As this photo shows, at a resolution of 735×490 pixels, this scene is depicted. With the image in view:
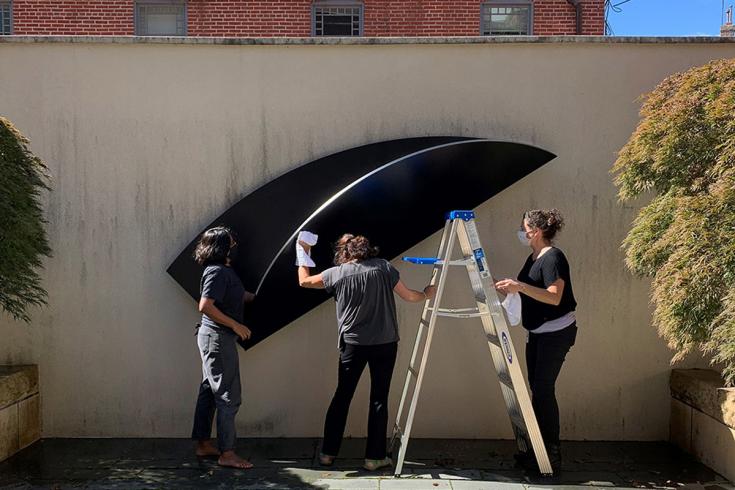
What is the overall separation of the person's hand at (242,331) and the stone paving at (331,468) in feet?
3.02

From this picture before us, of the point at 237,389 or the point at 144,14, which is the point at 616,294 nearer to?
the point at 237,389

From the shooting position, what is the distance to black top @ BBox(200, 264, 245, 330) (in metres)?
4.21

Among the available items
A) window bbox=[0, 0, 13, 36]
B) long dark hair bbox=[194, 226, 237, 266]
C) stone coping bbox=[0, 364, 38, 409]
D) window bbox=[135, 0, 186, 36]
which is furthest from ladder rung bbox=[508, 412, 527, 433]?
window bbox=[0, 0, 13, 36]

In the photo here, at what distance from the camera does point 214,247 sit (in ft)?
14.1

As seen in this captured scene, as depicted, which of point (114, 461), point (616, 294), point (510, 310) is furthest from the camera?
point (616, 294)

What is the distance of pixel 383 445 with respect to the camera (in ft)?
14.3

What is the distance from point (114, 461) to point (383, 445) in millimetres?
1939

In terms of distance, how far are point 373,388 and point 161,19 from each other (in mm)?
8542

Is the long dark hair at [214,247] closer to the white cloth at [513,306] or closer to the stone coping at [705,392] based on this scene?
the white cloth at [513,306]

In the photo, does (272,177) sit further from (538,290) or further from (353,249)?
(538,290)

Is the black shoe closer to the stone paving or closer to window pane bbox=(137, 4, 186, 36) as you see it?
the stone paving

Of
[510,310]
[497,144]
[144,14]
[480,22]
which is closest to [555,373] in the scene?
[510,310]

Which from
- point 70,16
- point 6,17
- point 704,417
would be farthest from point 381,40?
point 6,17

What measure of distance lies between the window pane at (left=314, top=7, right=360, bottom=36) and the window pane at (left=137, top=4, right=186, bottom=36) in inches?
88.0
